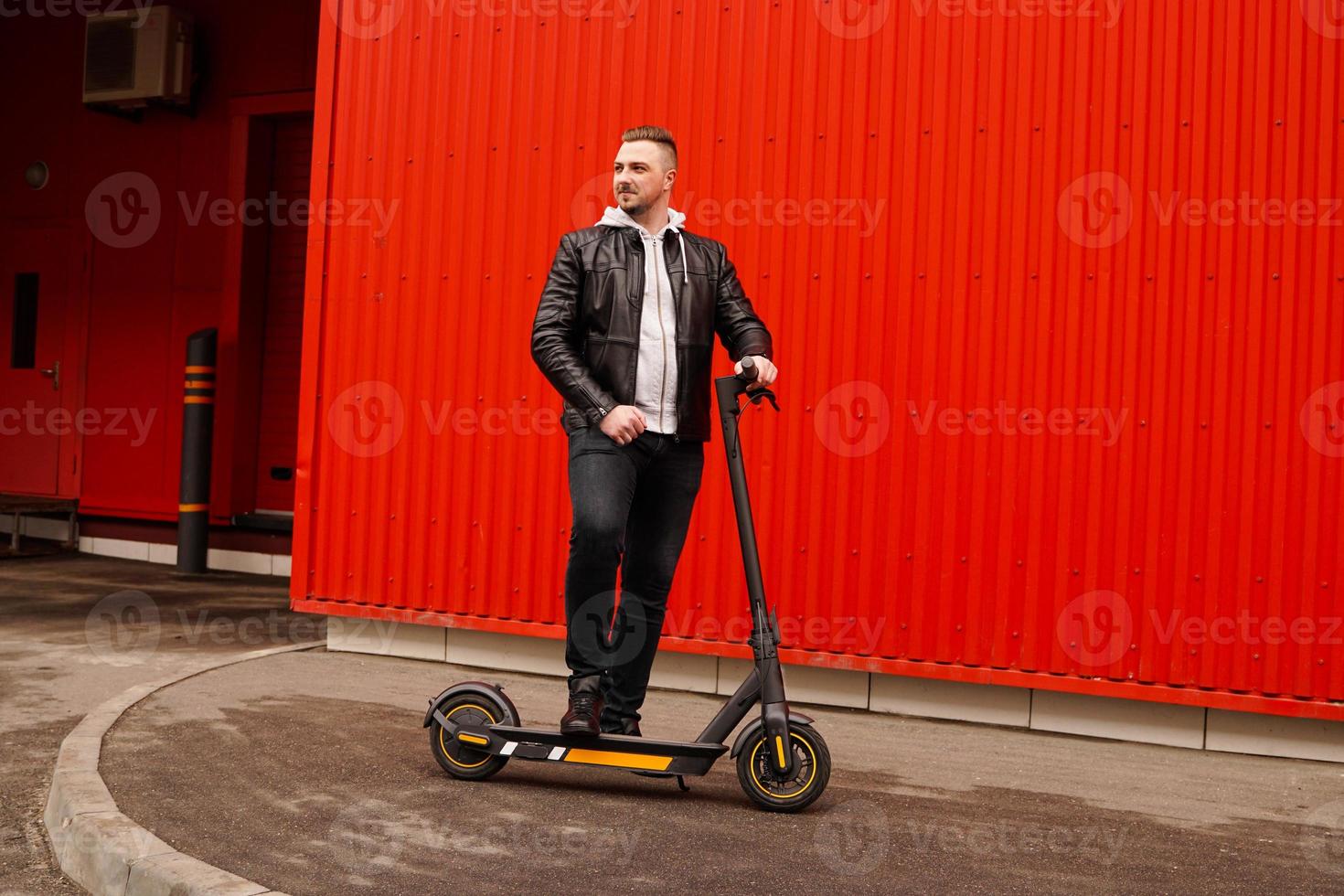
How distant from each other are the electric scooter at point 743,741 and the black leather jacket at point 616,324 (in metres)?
0.19

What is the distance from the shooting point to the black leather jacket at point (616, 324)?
4.06m

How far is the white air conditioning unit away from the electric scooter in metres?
8.16

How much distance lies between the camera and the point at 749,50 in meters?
5.84

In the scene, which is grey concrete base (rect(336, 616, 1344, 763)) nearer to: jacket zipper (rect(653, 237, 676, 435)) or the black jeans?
the black jeans

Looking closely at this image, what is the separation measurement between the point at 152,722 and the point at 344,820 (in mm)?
1556

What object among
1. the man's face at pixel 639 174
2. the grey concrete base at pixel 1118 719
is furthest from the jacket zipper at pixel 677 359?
the grey concrete base at pixel 1118 719

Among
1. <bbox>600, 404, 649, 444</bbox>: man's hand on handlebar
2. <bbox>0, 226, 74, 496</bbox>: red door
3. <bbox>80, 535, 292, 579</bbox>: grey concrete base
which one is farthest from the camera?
<bbox>0, 226, 74, 496</bbox>: red door

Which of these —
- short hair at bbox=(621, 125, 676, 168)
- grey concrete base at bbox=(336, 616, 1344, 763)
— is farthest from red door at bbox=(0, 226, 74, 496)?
short hair at bbox=(621, 125, 676, 168)

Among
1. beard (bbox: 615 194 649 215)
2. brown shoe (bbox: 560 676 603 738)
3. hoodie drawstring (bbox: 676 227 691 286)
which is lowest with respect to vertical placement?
brown shoe (bbox: 560 676 603 738)

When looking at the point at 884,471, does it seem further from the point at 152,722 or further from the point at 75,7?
the point at 75,7

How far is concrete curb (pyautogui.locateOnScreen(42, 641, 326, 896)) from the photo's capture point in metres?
3.24

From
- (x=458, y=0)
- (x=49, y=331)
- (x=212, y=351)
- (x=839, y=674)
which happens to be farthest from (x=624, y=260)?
(x=49, y=331)

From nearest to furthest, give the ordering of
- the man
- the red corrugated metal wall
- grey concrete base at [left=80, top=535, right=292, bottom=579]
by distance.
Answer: the man
the red corrugated metal wall
grey concrete base at [left=80, top=535, right=292, bottom=579]

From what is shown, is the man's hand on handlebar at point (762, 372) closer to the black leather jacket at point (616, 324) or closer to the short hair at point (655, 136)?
the black leather jacket at point (616, 324)
